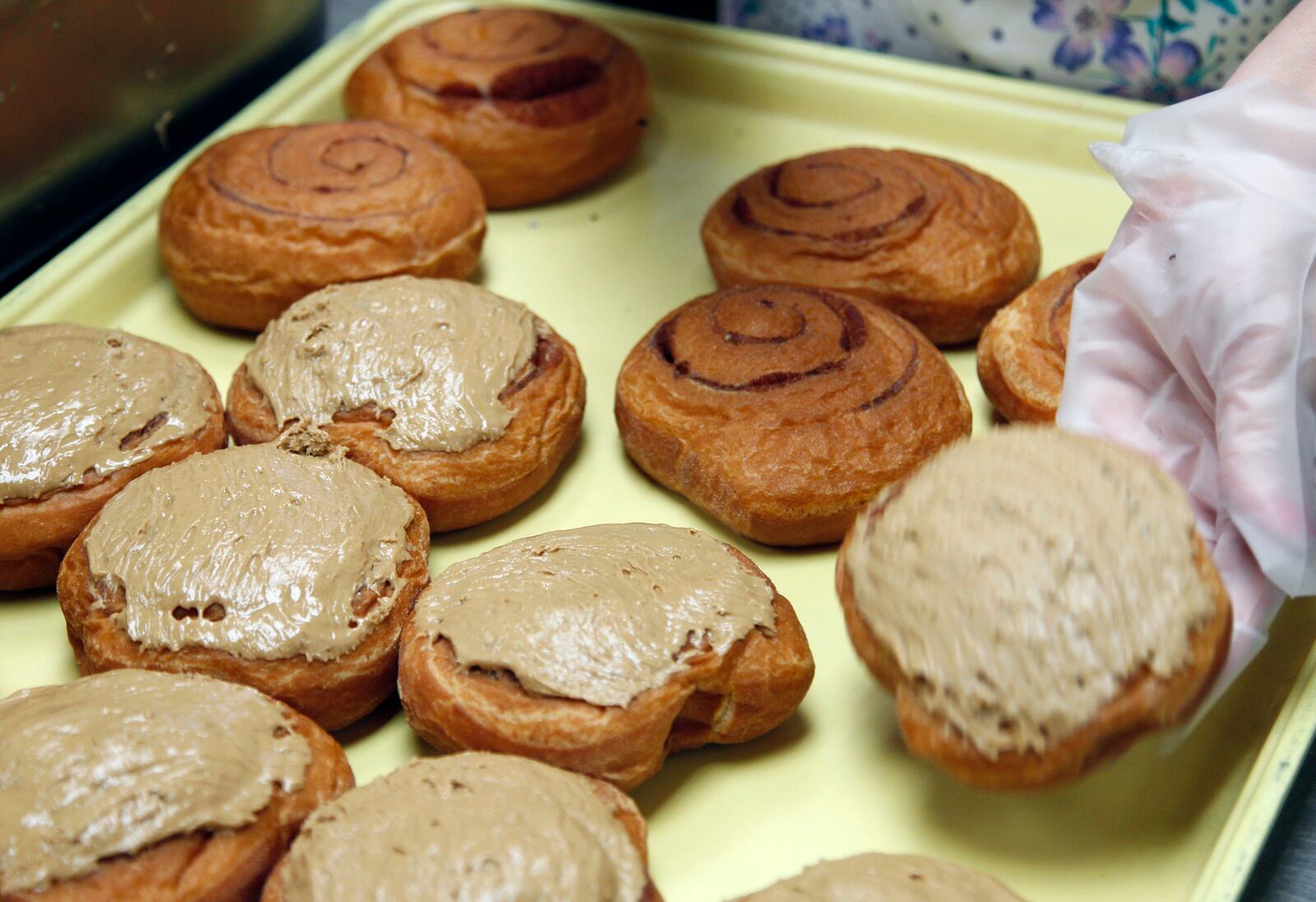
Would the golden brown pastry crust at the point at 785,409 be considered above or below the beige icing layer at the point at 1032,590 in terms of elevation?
below

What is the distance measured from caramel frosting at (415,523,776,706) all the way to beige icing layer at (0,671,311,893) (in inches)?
11.2

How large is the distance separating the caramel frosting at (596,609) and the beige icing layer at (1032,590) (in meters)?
0.28

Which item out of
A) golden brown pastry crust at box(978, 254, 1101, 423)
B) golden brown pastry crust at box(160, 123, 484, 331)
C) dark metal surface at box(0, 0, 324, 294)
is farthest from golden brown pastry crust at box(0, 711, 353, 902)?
dark metal surface at box(0, 0, 324, 294)

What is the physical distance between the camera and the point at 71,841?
60.2 inches

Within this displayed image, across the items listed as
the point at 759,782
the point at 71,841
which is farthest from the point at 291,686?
the point at 759,782

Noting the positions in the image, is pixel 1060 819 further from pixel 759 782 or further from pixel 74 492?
pixel 74 492

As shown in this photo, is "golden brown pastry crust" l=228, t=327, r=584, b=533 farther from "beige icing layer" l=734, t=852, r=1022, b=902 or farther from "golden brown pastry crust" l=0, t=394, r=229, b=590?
"beige icing layer" l=734, t=852, r=1022, b=902

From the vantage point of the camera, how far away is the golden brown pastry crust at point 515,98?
2.96m

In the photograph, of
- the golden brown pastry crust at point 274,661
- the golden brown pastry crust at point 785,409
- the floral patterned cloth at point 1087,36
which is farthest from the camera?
the floral patterned cloth at point 1087,36

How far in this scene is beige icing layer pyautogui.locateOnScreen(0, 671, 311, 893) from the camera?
5.03 feet

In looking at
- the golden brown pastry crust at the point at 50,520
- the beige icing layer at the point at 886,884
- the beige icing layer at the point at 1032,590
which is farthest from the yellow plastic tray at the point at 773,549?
the beige icing layer at the point at 1032,590

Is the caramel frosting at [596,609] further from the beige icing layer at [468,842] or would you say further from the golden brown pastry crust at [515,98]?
the golden brown pastry crust at [515,98]

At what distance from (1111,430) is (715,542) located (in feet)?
2.01

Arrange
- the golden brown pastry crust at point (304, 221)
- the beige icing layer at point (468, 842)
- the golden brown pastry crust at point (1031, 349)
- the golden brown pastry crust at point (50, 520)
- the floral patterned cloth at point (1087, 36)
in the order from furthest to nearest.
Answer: the floral patterned cloth at point (1087, 36) → the golden brown pastry crust at point (304, 221) → the golden brown pastry crust at point (1031, 349) → the golden brown pastry crust at point (50, 520) → the beige icing layer at point (468, 842)
